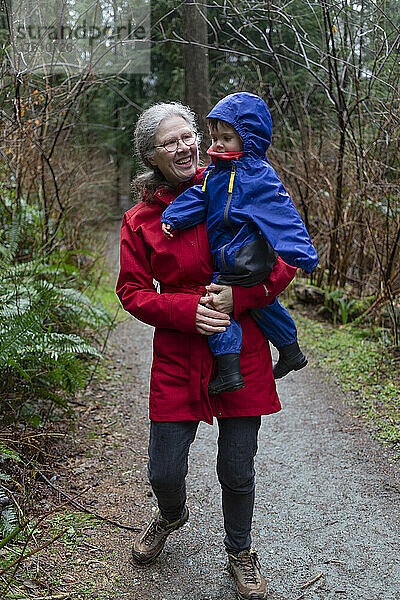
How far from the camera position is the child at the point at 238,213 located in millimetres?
2479

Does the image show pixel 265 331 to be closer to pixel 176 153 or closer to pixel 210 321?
pixel 210 321

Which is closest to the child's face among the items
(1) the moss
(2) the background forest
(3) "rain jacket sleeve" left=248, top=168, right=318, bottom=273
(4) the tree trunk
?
(3) "rain jacket sleeve" left=248, top=168, right=318, bottom=273

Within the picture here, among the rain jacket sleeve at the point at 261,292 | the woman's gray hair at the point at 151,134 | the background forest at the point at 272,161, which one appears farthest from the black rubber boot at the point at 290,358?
the background forest at the point at 272,161

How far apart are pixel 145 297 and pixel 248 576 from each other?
4.55ft

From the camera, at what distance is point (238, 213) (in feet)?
8.25

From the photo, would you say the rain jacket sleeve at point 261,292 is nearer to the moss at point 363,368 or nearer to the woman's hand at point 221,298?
the woman's hand at point 221,298

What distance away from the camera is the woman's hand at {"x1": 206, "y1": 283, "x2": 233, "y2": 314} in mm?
2598

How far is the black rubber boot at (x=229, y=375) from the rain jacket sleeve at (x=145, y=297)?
19cm

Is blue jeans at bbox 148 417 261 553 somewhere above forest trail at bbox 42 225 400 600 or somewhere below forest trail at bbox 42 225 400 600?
above

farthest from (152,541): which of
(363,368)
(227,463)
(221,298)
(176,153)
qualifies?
(363,368)

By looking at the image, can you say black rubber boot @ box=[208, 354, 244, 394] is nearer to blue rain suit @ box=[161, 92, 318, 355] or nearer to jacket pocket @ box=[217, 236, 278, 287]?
blue rain suit @ box=[161, 92, 318, 355]

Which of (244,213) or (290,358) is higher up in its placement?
(244,213)

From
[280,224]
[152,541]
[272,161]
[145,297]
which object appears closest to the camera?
[280,224]

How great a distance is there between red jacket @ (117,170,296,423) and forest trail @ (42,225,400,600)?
91cm
